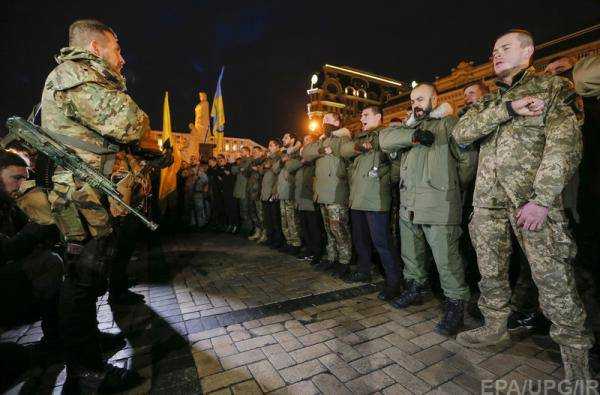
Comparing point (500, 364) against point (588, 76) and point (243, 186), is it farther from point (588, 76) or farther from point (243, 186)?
point (243, 186)

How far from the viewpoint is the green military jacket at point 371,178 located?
3.67m

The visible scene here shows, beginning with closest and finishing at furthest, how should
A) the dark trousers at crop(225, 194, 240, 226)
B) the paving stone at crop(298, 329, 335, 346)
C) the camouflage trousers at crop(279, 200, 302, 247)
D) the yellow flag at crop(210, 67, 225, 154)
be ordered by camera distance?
the paving stone at crop(298, 329, 335, 346) < the camouflage trousers at crop(279, 200, 302, 247) < the dark trousers at crop(225, 194, 240, 226) < the yellow flag at crop(210, 67, 225, 154)

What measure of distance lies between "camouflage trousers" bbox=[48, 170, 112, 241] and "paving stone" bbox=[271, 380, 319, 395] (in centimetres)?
179

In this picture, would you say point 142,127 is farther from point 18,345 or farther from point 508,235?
point 508,235

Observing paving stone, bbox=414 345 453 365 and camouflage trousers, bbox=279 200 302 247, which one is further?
camouflage trousers, bbox=279 200 302 247

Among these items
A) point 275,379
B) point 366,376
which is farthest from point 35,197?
point 366,376

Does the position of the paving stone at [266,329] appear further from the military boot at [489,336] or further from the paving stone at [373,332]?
the military boot at [489,336]

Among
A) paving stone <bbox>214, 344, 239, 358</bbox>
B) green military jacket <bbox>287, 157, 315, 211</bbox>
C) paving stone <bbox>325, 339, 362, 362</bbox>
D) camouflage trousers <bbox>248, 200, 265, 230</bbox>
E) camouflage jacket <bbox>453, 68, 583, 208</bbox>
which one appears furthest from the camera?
camouflage trousers <bbox>248, 200, 265, 230</bbox>

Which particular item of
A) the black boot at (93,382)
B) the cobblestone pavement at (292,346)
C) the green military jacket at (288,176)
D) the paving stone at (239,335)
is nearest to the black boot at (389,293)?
the cobblestone pavement at (292,346)

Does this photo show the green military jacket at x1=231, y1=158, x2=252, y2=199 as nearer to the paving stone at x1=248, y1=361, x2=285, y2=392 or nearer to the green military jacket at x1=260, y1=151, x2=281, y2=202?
the green military jacket at x1=260, y1=151, x2=281, y2=202

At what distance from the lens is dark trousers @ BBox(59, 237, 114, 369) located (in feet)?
6.28

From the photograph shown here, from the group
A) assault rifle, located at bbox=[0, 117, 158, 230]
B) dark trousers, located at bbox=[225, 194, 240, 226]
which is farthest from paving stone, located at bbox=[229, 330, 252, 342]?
dark trousers, located at bbox=[225, 194, 240, 226]

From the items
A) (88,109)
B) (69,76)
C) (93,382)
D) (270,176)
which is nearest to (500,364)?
(93,382)

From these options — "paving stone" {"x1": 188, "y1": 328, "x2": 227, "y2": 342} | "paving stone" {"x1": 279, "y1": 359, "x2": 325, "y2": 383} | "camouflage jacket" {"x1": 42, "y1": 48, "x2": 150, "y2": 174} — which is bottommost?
"paving stone" {"x1": 279, "y1": 359, "x2": 325, "y2": 383}
